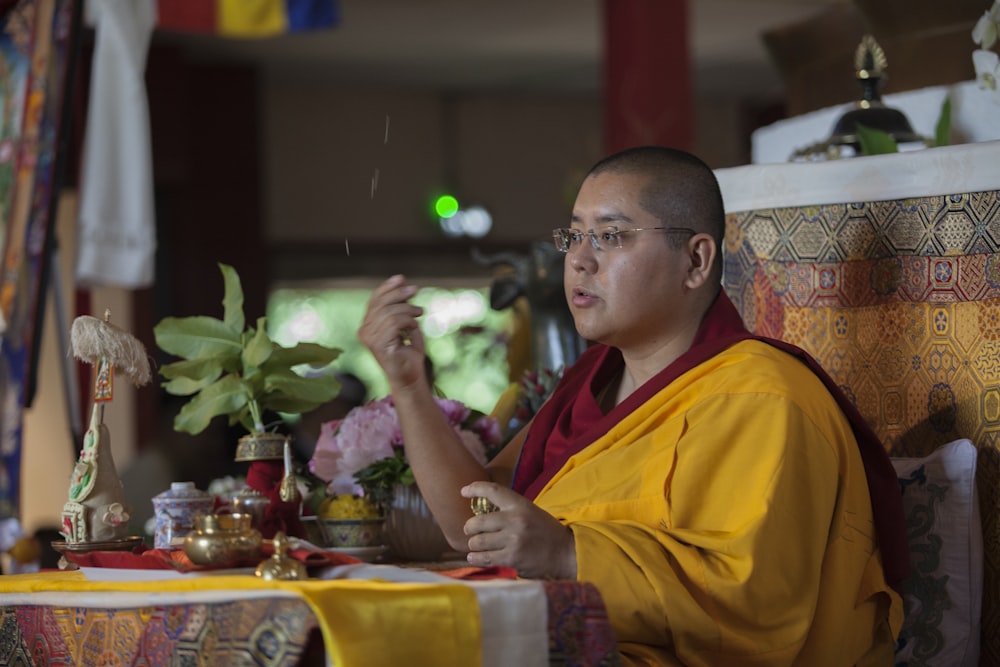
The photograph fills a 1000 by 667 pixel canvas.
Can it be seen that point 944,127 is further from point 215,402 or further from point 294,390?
point 215,402

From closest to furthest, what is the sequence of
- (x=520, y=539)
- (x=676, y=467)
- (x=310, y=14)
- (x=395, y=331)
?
(x=520, y=539) < (x=676, y=467) < (x=395, y=331) < (x=310, y=14)

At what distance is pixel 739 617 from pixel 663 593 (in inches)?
5.1

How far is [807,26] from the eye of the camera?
171 inches

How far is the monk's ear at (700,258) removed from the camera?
7.22 ft

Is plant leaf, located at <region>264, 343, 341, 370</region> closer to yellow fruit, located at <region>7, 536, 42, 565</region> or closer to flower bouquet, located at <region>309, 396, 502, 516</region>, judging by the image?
flower bouquet, located at <region>309, 396, 502, 516</region>

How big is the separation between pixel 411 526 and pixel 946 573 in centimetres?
90

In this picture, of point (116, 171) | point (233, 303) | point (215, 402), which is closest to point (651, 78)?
point (116, 171)

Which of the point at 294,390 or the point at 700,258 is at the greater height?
the point at 700,258

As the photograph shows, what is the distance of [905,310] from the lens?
2457 millimetres

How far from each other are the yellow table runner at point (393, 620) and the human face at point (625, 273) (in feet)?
2.36

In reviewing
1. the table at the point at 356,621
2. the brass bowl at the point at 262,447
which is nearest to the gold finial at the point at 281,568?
the table at the point at 356,621

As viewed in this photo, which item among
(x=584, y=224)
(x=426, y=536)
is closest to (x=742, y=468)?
(x=584, y=224)

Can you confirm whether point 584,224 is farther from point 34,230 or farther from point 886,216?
point 34,230

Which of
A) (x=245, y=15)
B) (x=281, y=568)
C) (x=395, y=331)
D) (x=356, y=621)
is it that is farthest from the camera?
(x=245, y=15)
